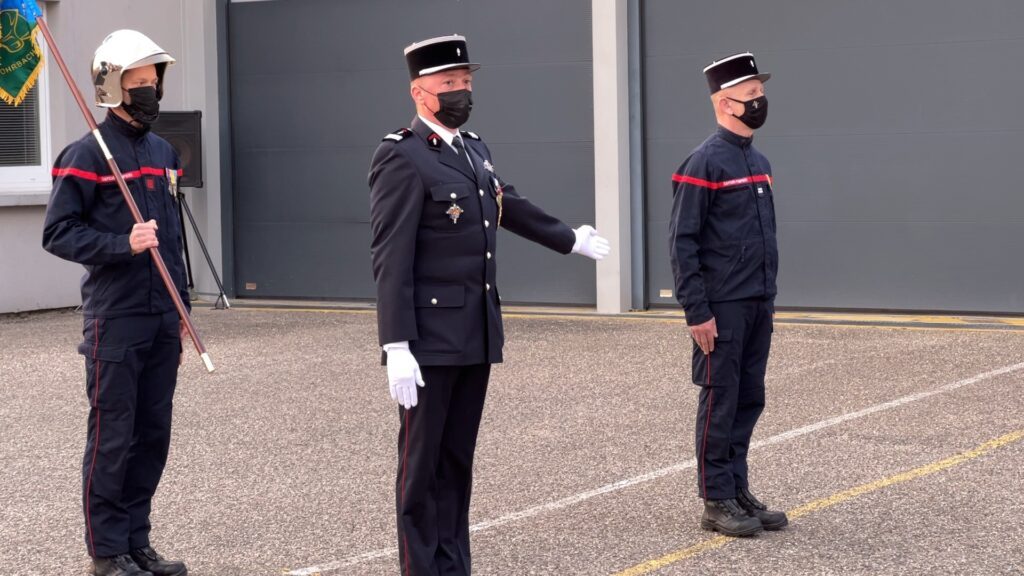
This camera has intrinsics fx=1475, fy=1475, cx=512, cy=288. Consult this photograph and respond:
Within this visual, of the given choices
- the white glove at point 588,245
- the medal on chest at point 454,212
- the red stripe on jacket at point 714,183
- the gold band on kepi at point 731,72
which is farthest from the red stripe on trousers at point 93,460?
the gold band on kepi at point 731,72

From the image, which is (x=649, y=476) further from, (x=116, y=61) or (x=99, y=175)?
(x=116, y=61)

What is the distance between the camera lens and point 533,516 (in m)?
6.29

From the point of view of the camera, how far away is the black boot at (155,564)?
5.47m

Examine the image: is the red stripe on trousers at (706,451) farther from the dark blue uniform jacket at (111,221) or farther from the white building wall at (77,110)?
the white building wall at (77,110)

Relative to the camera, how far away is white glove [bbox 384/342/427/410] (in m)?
4.55

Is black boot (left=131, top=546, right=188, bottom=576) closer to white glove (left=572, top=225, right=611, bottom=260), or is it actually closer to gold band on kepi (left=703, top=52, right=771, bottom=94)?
white glove (left=572, top=225, right=611, bottom=260)

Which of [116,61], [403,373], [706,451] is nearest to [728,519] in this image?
[706,451]

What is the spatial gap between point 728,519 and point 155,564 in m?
2.23

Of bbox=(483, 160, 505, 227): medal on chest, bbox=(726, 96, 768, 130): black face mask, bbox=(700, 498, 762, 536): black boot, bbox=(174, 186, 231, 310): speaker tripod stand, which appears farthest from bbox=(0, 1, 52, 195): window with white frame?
bbox=(483, 160, 505, 227): medal on chest

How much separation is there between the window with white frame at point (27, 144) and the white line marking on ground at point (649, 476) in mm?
9704

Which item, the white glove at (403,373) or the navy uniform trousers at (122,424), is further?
the navy uniform trousers at (122,424)

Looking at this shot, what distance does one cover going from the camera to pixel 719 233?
6.13 m

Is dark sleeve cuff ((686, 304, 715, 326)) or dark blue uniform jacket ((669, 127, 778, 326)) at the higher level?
dark blue uniform jacket ((669, 127, 778, 326))

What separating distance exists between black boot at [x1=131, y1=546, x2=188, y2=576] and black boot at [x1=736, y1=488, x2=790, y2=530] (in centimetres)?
224
